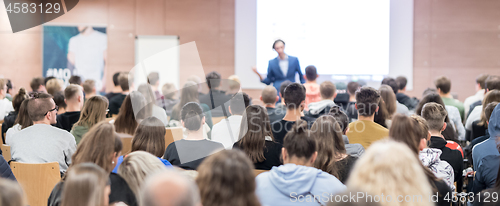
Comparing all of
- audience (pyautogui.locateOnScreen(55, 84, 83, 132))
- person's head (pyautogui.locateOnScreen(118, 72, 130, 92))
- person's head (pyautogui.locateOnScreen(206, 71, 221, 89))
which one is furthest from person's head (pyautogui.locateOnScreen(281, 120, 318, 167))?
person's head (pyautogui.locateOnScreen(118, 72, 130, 92))

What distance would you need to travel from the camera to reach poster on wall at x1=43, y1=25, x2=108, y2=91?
7832 mm

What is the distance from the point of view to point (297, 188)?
171cm

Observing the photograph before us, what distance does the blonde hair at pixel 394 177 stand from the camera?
1272 mm

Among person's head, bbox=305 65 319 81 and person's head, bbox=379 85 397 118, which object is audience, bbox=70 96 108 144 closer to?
person's head, bbox=379 85 397 118

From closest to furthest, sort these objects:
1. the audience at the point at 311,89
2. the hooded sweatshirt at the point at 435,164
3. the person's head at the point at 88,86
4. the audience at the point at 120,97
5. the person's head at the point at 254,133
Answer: the hooded sweatshirt at the point at 435,164, the person's head at the point at 254,133, the audience at the point at 120,97, the person's head at the point at 88,86, the audience at the point at 311,89

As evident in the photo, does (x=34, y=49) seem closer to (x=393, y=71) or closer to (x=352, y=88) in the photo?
(x=352, y=88)

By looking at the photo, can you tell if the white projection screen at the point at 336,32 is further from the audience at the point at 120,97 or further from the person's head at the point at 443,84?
the audience at the point at 120,97

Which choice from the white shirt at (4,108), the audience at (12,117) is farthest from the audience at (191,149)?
the white shirt at (4,108)

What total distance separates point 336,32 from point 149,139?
6220mm

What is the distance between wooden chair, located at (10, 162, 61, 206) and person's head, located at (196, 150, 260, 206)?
1.57 meters

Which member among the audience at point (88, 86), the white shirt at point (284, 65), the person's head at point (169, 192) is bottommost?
the person's head at point (169, 192)

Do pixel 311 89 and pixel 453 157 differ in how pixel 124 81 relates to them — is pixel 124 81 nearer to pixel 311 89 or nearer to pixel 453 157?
pixel 311 89

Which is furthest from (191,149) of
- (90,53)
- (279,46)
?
(90,53)

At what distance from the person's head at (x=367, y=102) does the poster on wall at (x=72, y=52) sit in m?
6.17
